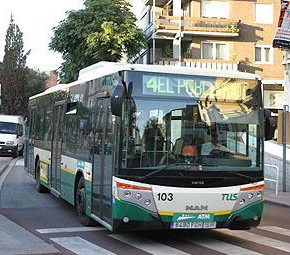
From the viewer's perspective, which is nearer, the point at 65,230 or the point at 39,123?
the point at 65,230

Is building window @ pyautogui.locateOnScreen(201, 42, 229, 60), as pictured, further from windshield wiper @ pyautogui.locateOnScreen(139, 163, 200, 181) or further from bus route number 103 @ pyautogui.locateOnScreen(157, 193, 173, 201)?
Answer: bus route number 103 @ pyautogui.locateOnScreen(157, 193, 173, 201)

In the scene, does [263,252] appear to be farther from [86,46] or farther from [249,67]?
[249,67]

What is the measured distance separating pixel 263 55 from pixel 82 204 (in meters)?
31.3

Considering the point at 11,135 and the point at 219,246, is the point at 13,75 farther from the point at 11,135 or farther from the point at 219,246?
the point at 219,246

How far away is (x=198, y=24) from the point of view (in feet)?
121

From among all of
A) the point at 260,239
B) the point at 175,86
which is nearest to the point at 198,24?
the point at 260,239

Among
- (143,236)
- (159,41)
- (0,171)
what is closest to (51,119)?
(143,236)

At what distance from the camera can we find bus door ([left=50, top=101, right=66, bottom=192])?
12492 mm

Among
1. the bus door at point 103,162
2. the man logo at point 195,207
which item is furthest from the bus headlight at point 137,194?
the man logo at point 195,207

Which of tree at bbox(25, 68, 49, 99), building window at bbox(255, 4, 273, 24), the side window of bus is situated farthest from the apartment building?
tree at bbox(25, 68, 49, 99)

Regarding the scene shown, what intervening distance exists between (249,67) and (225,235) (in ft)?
99.3

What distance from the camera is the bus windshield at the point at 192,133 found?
26.6ft

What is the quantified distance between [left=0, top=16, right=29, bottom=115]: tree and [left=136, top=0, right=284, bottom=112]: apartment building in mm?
33530

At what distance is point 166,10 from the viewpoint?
40781 millimetres
